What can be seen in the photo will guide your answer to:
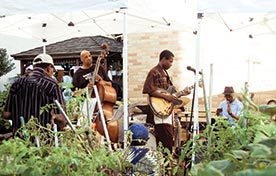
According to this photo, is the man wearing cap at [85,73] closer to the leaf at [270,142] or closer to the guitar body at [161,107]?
the guitar body at [161,107]

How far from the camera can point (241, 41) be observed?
29.2 ft

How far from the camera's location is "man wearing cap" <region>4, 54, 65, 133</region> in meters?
3.75

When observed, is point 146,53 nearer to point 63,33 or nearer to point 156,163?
point 63,33

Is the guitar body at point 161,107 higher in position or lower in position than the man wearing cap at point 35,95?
lower

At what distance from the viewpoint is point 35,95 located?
377 cm

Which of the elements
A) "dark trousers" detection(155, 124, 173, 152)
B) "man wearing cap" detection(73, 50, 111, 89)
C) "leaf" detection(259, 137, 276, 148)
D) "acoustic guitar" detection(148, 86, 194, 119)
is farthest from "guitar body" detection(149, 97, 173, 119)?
"leaf" detection(259, 137, 276, 148)

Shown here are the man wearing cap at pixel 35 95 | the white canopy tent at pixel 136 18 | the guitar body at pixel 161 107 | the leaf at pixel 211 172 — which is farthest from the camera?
the guitar body at pixel 161 107

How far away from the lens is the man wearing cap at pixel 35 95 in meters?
3.75

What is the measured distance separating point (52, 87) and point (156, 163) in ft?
6.32

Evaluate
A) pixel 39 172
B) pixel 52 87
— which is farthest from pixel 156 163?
pixel 52 87

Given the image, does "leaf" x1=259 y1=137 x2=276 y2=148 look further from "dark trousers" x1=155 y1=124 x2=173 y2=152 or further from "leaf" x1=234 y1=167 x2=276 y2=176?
"dark trousers" x1=155 y1=124 x2=173 y2=152

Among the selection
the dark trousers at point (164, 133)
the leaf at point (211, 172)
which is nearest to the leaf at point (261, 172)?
the leaf at point (211, 172)

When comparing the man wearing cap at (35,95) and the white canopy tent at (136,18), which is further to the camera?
the white canopy tent at (136,18)

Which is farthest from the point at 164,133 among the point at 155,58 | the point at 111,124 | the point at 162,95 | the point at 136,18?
the point at 155,58
